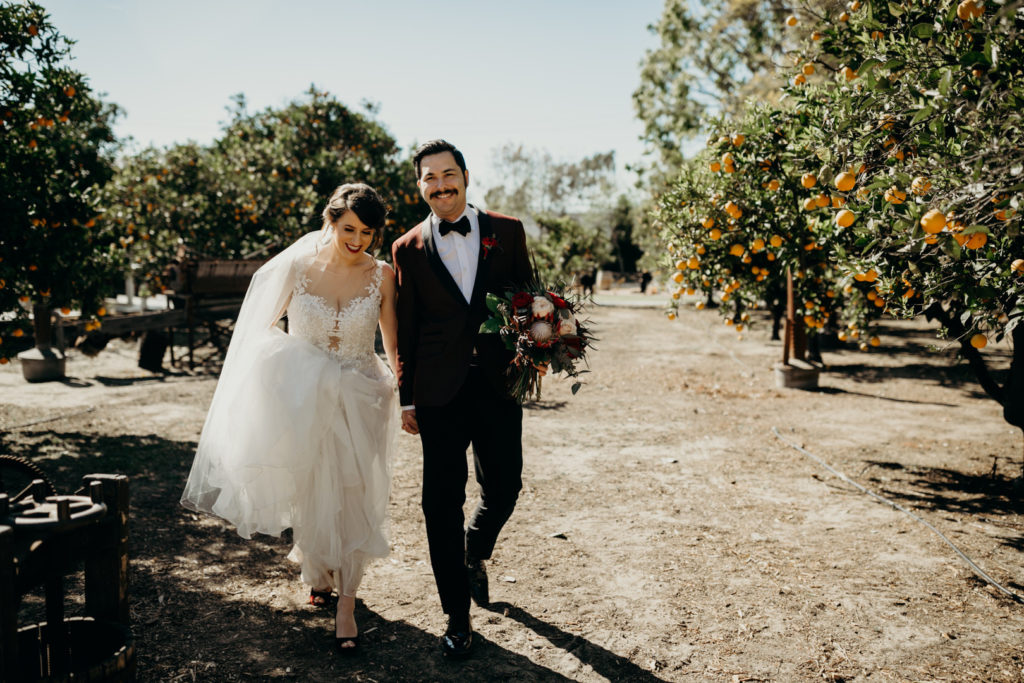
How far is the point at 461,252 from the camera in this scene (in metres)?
3.59

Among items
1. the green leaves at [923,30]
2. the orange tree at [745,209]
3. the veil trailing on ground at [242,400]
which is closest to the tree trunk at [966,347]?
the orange tree at [745,209]

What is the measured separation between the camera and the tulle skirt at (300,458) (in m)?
3.45

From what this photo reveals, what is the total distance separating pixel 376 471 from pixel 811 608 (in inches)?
100

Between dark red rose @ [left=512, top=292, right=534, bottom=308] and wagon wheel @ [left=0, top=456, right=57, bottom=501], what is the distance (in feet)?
6.63

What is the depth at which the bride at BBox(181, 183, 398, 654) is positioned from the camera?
3.46 metres

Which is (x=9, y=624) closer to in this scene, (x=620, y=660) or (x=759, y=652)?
(x=620, y=660)

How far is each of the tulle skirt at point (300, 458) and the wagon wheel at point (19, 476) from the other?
2.45 ft

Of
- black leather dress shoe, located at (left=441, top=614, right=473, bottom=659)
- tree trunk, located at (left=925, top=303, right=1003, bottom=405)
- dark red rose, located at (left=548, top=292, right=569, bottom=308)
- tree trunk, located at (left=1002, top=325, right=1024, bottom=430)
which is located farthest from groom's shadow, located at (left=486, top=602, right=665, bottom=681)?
tree trunk, located at (left=1002, top=325, right=1024, bottom=430)

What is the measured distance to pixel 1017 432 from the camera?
26.7ft

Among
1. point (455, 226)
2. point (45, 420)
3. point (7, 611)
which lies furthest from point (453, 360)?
point (45, 420)

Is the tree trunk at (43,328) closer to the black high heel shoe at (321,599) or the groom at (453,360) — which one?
the black high heel shoe at (321,599)

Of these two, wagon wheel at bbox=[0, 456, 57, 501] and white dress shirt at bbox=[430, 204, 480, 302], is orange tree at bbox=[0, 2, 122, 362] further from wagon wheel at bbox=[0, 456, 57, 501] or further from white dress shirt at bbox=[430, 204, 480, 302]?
white dress shirt at bbox=[430, 204, 480, 302]

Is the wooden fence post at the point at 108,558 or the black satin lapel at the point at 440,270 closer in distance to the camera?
the wooden fence post at the point at 108,558

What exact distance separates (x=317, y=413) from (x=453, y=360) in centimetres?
75
